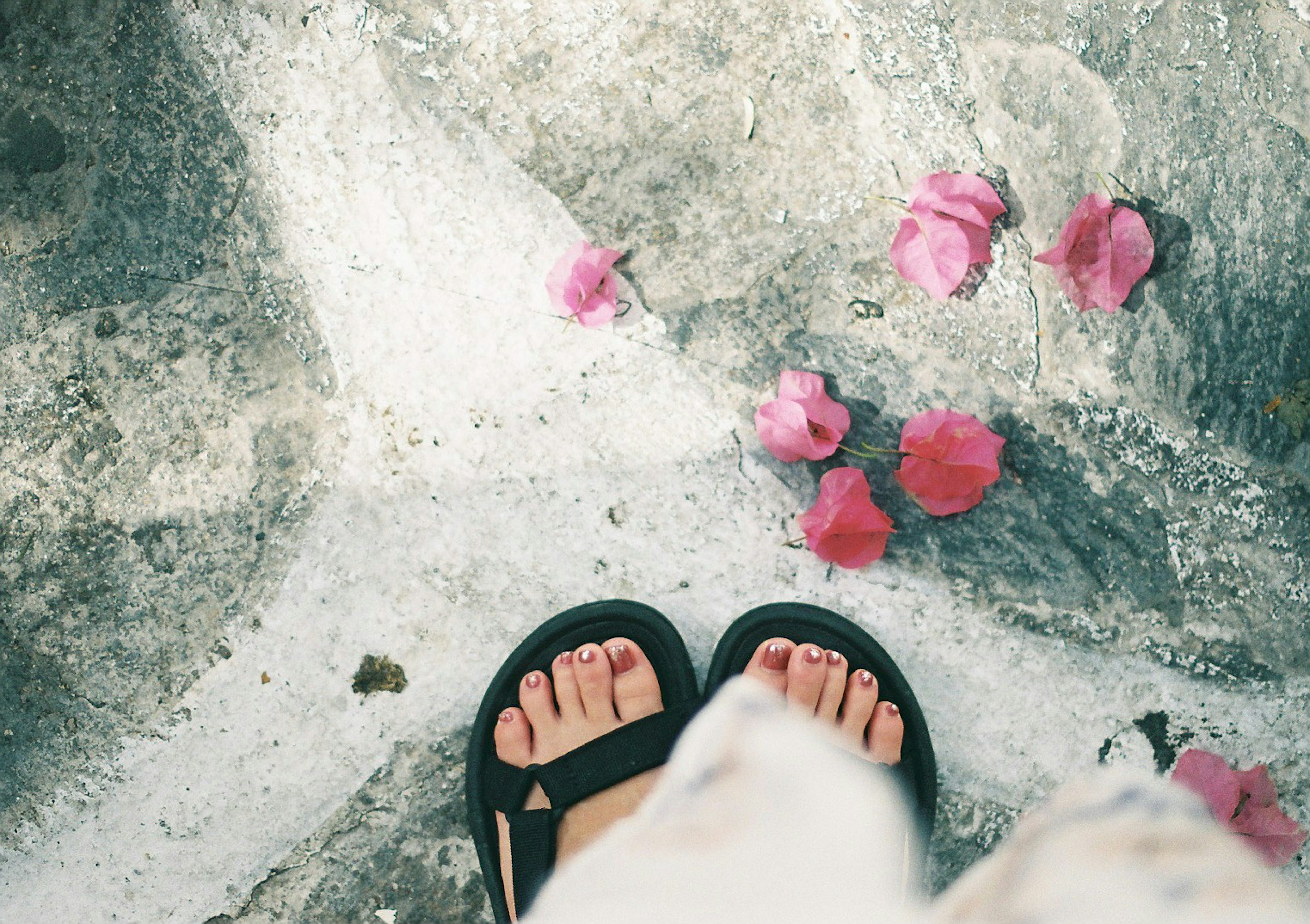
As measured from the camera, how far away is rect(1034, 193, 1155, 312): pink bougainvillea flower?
1.33 metres

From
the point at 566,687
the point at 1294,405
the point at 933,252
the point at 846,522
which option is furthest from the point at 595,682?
the point at 1294,405

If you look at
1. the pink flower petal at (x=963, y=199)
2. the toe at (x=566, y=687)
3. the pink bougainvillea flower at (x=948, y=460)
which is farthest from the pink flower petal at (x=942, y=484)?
the toe at (x=566, y=687)

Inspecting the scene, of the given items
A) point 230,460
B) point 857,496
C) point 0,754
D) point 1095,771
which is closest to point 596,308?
point 857,496

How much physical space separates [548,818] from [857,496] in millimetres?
730

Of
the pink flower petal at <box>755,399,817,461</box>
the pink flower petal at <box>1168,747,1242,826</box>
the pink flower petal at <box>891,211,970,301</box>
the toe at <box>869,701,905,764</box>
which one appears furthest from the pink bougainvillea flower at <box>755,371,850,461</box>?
the pink flower petal at <box>1168,747,1242,826</box>

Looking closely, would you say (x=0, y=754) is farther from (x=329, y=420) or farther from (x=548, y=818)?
(x=548, y=818)

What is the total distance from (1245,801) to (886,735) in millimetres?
589

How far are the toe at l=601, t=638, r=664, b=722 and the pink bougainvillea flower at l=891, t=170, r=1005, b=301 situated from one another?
30.1 inches

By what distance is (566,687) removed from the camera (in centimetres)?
147

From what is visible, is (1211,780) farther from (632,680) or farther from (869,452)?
(632,680)

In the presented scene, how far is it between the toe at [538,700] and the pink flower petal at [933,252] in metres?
0.90

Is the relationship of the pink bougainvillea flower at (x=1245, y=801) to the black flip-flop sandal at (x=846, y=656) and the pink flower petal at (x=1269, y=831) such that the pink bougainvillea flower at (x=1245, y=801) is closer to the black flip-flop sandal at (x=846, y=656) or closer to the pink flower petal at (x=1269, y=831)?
the pink flower petal at (x=1269, y=831)

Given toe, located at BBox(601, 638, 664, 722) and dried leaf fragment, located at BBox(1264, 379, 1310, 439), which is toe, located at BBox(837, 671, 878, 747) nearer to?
toe, located at BBox(601, 638, 664, 722)

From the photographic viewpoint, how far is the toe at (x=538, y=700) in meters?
1.45
